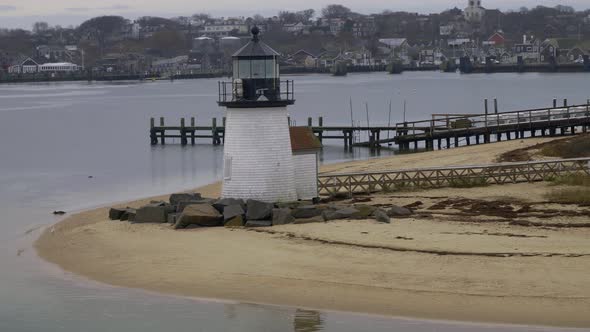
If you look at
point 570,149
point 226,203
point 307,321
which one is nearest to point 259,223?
point 226,203

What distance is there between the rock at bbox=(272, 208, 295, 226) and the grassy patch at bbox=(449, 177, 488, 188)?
19.3ft

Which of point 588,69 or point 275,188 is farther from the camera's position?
point 588,69

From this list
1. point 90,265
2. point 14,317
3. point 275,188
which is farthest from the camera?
point 275,188

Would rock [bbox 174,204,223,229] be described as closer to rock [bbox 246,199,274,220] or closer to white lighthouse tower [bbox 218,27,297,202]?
rock [bbox 246,199,274,220]

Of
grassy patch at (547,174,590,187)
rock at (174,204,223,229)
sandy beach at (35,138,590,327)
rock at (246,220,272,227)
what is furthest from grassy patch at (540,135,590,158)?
rock at (174,204,223,229)

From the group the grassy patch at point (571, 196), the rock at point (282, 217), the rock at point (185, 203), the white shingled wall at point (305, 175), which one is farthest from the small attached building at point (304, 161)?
the grassy patch at point (571, 196)

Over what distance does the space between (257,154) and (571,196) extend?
272 inches

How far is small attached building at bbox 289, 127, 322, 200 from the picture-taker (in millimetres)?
26000

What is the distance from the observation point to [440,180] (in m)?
27.9

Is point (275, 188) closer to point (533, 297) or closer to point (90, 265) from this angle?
point (90, 265)

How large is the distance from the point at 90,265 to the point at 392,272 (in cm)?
597

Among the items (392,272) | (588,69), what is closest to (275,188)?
(392,272)

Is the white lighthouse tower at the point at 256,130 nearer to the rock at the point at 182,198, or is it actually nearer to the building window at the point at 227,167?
the building window at the point at 227,167

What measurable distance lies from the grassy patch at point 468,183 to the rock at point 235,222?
259 inches
